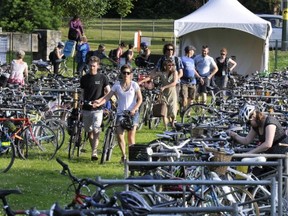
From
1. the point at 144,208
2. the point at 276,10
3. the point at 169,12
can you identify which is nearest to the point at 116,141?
the point at 144,208

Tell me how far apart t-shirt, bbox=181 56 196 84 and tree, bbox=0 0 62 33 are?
1894 centimetres

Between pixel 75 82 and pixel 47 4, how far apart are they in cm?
1975

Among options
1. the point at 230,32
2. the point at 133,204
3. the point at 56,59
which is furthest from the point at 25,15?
the point at 133,204

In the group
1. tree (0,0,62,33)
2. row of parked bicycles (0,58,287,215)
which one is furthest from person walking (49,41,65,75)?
tree (0,0,62,33)

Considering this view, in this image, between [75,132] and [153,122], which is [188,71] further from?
[75,132]

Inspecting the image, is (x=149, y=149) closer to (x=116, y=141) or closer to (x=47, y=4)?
(x=116, y=141)

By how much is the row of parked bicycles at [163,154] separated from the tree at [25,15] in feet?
49.7

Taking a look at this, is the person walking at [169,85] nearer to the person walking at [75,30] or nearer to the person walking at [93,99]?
the person walking at [93,99]

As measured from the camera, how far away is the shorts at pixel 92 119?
1520 cm

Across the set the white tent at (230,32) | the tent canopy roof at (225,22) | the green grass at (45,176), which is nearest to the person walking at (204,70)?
the tent canopy roof at (225,22)

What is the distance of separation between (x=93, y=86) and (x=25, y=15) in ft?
82.8

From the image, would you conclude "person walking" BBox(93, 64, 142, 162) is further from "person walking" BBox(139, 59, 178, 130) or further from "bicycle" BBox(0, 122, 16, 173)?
"person walking" BBox(139, 59, 178, 130)

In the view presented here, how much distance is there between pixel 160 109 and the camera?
18.4 m

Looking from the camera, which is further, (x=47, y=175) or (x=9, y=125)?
(x=9, y=125)
